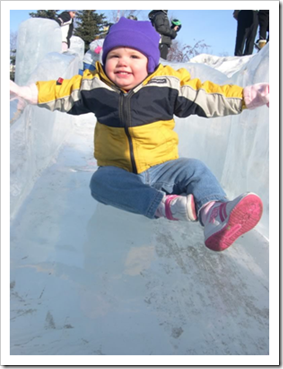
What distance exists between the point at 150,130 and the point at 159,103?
122 mm

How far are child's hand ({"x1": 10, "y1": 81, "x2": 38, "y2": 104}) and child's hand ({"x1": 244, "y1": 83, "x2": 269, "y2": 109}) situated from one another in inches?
34.3

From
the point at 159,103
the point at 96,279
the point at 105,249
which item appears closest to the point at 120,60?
the point at 159,103

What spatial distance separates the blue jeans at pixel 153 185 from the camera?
1.29 metres

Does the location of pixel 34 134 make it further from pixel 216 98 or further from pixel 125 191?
pixel 216 98

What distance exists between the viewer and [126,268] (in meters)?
1.26

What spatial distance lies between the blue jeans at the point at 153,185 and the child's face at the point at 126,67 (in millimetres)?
373

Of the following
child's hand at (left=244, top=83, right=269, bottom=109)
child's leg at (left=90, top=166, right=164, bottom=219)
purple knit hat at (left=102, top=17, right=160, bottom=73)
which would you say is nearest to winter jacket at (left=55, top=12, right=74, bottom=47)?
purple knit hat at (left=102, top=17, right=160, bottom=73)

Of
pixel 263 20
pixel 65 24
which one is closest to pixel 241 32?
pixel 263 20

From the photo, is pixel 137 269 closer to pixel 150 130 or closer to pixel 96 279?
pixel 96 279

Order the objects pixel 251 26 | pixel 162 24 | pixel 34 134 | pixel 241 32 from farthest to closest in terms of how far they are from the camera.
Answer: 1. pixel 162 24
2. pixel 241 32
3. pixel 251 26
4. pixel 34 134

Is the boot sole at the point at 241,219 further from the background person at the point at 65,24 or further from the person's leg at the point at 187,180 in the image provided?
the background person at the point at 65,24

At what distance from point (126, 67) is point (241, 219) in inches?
31.7

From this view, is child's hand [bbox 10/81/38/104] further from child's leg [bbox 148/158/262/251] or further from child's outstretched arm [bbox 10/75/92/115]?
child's leg [bbox 148/158/262/251]

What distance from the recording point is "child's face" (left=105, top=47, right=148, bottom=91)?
144cm
